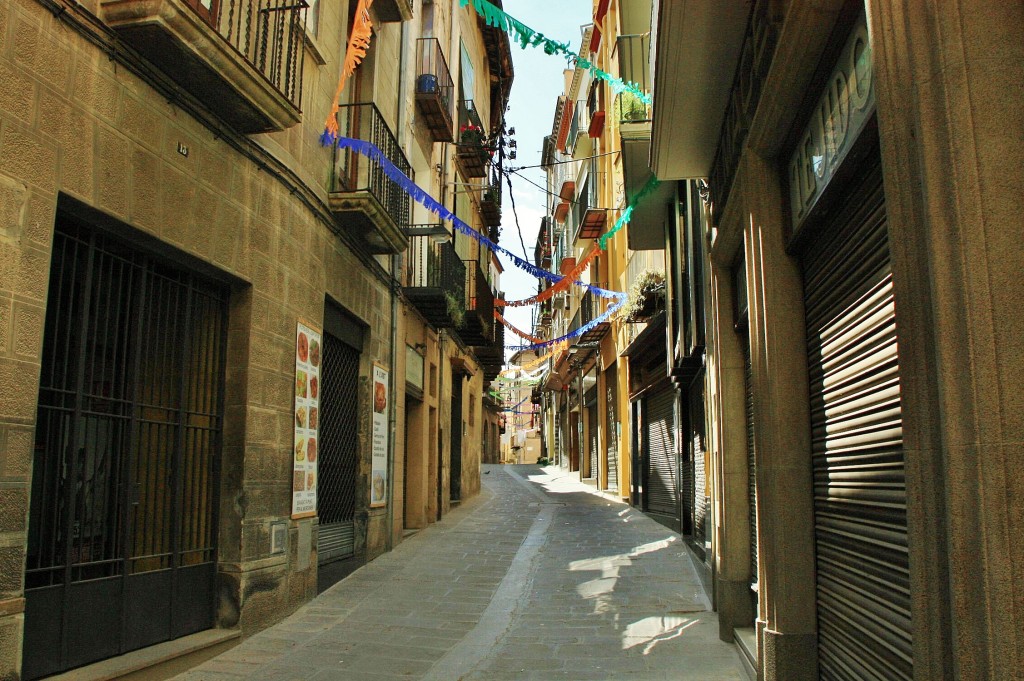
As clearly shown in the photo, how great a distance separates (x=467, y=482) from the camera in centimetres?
2020

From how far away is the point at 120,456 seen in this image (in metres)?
5.23

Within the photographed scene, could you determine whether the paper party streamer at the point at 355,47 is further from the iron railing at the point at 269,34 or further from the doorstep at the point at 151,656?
the doorstep at the point at 151,656

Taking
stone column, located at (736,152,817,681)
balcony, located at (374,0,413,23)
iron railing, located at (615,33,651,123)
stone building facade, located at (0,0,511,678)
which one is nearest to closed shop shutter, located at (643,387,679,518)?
iron railing, located at (615,33,651,123)

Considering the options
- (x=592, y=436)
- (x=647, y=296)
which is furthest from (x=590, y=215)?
(x=592, y=436)

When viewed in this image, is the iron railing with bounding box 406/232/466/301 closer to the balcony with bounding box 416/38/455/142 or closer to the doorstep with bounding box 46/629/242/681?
the balcony with bounding box 416/38/455/142

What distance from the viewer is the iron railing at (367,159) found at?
9250 mm

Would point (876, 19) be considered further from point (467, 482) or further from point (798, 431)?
point (467, 482)

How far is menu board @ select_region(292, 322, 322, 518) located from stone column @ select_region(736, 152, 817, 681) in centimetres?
437

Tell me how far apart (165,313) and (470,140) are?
12.7 m

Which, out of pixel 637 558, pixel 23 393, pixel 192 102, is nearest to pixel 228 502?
pixel 23 393

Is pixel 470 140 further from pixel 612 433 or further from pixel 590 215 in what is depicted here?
pixel 612 433

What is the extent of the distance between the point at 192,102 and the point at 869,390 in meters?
4.74

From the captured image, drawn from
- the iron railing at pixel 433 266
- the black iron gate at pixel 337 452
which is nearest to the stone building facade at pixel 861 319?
the black iron gate at pixel 337 452

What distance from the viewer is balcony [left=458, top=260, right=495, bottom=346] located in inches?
680
